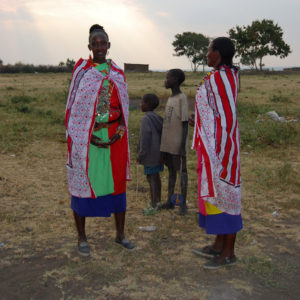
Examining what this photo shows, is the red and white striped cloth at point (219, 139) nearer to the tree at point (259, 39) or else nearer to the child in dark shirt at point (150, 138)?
the child in dark shirt at point (150, 138)

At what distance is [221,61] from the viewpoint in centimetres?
295

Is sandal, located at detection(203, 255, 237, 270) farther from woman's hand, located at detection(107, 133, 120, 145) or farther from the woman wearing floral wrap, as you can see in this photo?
woman's hand, located at detection(107, 133, 120, 145)

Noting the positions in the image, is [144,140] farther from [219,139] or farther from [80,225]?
[219,139]

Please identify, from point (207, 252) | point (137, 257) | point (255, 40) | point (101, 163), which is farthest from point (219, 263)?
point (255, 40)

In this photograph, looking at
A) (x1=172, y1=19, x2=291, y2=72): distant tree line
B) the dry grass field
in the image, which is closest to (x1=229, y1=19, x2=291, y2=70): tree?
(x1=172, y1=19, x2=291, y2=72): distant tree line

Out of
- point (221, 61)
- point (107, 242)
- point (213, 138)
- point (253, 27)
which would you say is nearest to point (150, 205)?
point (107, 242)

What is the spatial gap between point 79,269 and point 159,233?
0.99 meters

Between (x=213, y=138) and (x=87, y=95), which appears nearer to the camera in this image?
(x=213, y=138)

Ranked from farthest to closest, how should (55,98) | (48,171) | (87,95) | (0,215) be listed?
(55,98) → (48,171) → (0,215) → (87,95)

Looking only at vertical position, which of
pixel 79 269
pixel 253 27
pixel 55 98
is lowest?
pixel 79 269

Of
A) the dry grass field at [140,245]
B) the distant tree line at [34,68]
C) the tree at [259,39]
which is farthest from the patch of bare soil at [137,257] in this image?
the distant tree line at [34,68]

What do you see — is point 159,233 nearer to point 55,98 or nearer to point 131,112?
point 131,112

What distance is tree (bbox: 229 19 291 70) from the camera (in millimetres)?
25000

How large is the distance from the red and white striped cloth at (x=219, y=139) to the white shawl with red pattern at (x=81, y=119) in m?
0.82
